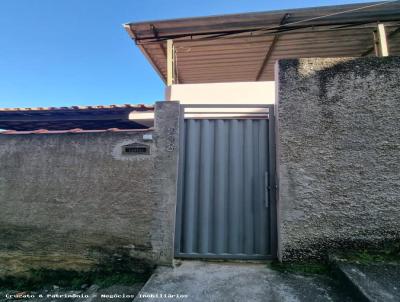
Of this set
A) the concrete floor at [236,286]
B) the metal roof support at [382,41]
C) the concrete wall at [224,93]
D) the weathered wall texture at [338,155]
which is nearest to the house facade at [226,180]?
the weathered wall texture at [338,155]

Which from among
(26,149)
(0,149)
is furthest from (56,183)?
(0,149)

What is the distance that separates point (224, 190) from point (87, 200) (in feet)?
6.35

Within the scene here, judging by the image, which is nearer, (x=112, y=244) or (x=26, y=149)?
(x=112, y=244)

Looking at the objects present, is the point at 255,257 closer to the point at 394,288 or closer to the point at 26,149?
the point at 394,288

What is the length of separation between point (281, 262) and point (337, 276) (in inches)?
24.6

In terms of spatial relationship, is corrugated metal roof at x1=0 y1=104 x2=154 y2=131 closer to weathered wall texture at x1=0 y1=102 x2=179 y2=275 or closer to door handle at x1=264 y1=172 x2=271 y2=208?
weathered wall texture at x1=0 y1=102 x2=179 y2=275

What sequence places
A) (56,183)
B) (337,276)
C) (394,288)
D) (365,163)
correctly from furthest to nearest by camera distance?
(56,183) < (365,163) < (337,276) < (394,288)

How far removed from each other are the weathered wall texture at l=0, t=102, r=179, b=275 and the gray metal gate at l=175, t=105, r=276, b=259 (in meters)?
0.29

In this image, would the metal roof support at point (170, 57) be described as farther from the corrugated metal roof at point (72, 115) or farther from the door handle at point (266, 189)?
the door handle at point (266, 189)

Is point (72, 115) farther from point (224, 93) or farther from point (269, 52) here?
point (269, 52)

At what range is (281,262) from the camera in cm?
304

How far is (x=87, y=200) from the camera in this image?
11.0ft

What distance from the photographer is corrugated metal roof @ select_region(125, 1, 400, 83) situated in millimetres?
4605

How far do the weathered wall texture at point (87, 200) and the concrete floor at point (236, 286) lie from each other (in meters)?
0.44
